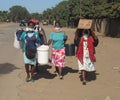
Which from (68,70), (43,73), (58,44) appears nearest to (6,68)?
(43,73)

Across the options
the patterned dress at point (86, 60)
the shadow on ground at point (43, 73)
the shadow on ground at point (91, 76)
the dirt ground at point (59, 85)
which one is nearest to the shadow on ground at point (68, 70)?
the dirt ground at point (59, 85)

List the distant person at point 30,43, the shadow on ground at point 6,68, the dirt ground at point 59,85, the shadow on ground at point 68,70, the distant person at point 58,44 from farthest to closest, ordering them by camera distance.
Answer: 1. the shadow on ground at point 6,68
2. the shadow on ground at point 68,70
3. the distant person at point 58,44
4. the distant person at point 30,43
5. the dirt ground at point 59,85

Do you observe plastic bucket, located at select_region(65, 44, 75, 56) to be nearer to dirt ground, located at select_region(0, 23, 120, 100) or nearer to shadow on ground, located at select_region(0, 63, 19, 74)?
dirt ground, located at select_region(0, 23, 120, 100)

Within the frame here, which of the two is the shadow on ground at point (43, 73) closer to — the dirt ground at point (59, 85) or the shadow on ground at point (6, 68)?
the dirt ground at point (59, 85)

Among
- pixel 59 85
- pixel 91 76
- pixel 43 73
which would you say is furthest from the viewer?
pixel 43 73

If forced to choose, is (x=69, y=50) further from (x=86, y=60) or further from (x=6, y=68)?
(x=6, y=68)

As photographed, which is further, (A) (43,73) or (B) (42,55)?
(A) (43,73)

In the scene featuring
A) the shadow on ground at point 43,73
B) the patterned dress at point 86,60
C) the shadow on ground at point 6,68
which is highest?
the patterned dress at point 86,60

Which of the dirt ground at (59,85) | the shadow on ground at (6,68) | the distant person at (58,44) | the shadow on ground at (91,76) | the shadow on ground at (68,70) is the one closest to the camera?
the dirt ground at (59,85)

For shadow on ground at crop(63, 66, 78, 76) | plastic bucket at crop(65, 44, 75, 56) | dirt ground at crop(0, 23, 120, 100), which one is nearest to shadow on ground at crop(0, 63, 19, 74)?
dirt ground at crop(0, 23, 120, 100)

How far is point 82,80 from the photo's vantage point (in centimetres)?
1120

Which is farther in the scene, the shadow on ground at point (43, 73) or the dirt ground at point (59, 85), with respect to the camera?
the shadow on ground at point (43, 73)

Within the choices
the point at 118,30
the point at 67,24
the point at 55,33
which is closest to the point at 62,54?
the point at 55,33

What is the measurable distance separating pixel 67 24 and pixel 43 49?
8634cm
